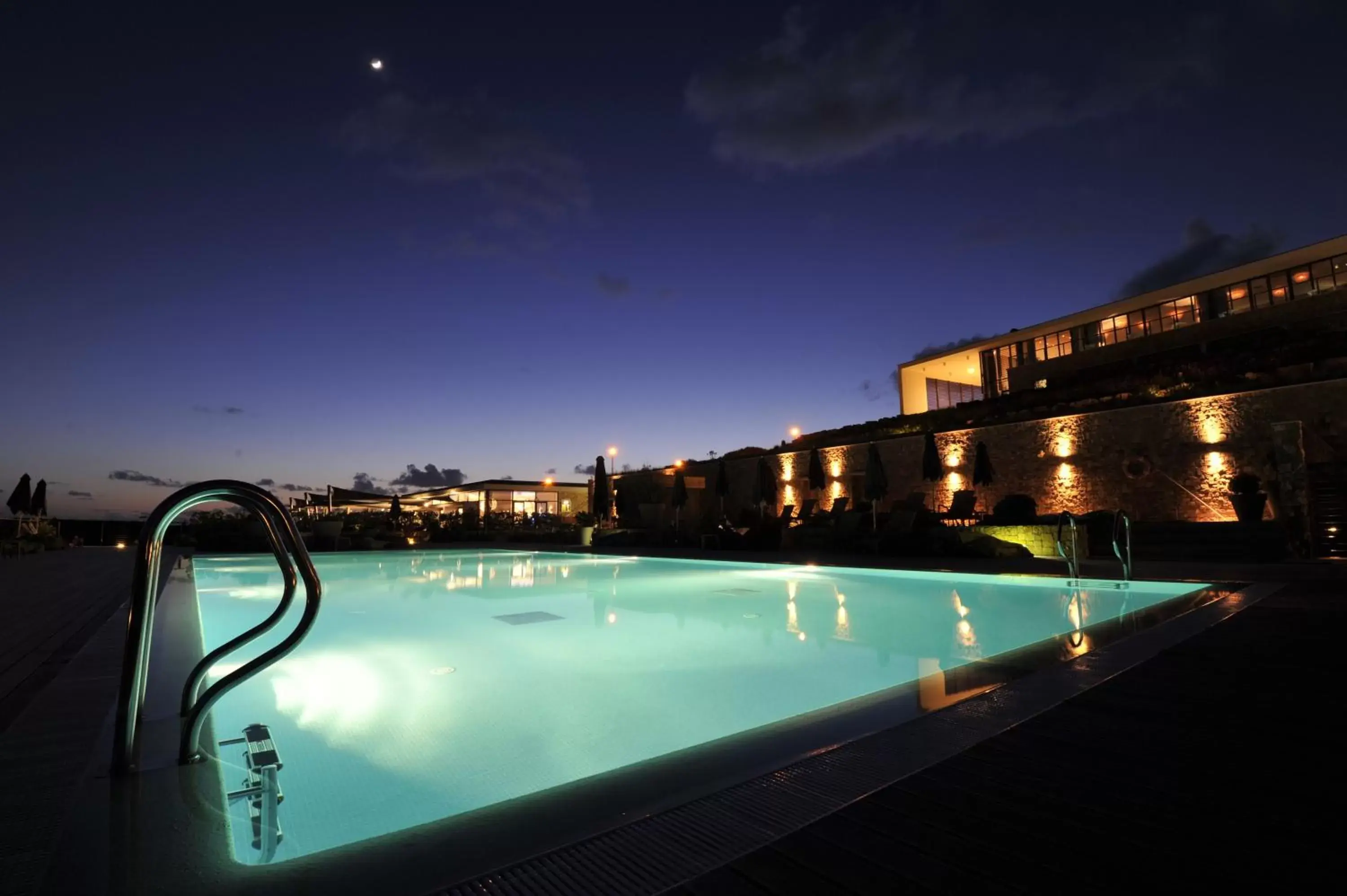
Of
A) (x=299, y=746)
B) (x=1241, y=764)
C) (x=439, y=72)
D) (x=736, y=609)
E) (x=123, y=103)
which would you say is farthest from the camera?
(x=439, y=72)

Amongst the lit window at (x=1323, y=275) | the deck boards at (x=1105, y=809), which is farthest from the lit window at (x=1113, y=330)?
the deck boards at (x=1105, y=809)

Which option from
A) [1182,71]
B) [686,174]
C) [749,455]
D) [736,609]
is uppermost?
[1182,71]

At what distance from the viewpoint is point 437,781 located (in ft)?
7.45

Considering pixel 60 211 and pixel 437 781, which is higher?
pixel 60 211

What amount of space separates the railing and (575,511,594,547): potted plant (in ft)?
48.0

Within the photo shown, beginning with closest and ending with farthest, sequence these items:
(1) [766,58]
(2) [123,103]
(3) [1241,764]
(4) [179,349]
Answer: (3) [1241,764] < (2) [123,103] < (1) [766,58] < (4) [179,349]

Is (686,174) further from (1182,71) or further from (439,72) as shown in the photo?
(1182,71)

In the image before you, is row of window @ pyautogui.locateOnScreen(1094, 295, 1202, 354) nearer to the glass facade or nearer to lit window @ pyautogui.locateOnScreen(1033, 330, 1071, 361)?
lit window @ pyautogui.locateOnScreen(1033, 330, 1071, 361)

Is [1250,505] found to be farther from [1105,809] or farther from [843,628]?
[1105,809]

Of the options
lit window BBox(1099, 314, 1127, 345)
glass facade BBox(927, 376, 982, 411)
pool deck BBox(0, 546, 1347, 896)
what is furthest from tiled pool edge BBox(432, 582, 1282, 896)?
glass facade BBox(927, 376, 982, 411)

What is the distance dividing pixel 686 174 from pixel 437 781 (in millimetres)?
15155

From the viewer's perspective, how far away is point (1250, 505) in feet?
32.6

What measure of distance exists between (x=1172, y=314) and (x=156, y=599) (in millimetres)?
29162

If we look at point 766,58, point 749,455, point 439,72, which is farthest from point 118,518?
point 766,58
